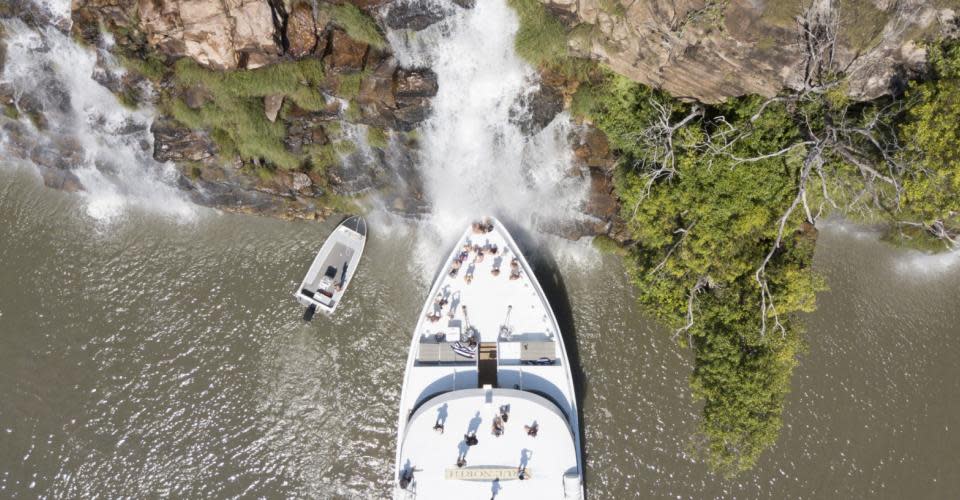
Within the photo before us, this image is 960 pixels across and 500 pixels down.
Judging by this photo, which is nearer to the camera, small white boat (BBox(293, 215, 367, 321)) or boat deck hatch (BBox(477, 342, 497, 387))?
boat deck hatch (BBox(477, 342, 497, 387))

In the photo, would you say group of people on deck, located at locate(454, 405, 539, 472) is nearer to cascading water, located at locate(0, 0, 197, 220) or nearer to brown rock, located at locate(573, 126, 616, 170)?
brown rock, located at locate(573, 126, 616, 170)

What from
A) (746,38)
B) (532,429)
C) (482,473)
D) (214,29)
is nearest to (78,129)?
(214,29)

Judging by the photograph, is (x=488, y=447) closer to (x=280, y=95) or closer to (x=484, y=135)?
(x=484, y=135)

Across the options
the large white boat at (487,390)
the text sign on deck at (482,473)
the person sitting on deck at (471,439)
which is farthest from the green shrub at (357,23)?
the text sign on deck at (482,473)

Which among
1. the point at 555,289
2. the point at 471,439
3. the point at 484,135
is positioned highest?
the point at 484,135

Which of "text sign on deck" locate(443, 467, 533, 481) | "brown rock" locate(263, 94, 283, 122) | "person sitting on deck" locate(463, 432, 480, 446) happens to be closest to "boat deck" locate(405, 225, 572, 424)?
"person sitting on deck" locate(463, 432, 480, 446)
